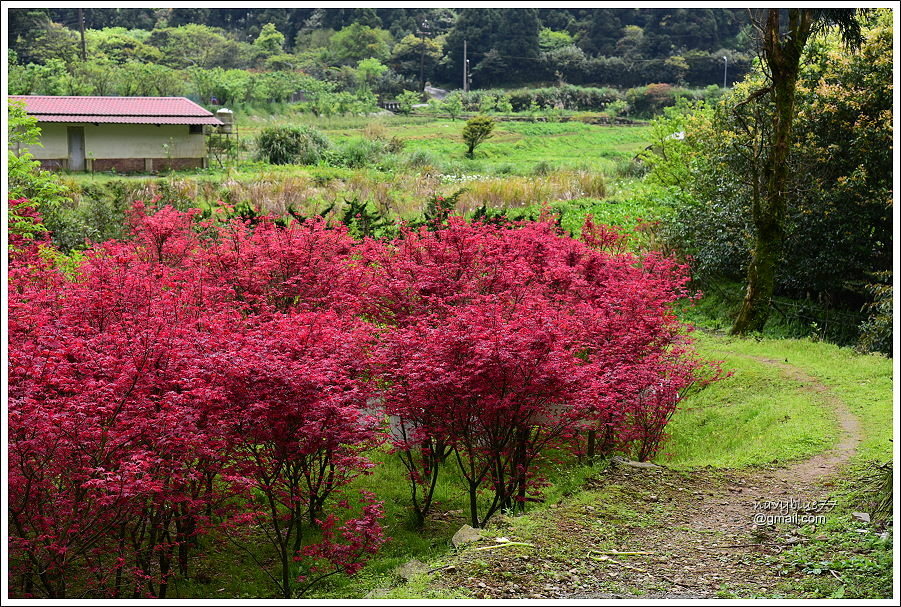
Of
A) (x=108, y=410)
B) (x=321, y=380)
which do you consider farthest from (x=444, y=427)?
(x=108, y=410)

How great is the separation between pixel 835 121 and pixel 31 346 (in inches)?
491

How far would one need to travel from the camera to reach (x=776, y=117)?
12.0m

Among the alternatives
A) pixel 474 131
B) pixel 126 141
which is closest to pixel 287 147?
pixel 126 141

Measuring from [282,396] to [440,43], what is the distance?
5522 cm

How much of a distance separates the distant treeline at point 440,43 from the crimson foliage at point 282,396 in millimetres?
43403

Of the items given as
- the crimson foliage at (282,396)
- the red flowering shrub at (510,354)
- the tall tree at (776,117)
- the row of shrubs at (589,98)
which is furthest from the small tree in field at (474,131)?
the crimson foliage at (282,396)

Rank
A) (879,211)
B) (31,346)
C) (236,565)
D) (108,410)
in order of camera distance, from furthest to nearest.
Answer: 1. (879,211)
2. (236,565)
3. (31,346)
4. (108,410)

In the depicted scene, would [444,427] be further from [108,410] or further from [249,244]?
[249,244]

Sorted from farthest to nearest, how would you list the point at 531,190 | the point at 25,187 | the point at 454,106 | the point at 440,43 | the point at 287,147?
the point at 440,43
the point at 454,106
the point at 287,147
the point at 531,190
the point at 25,187

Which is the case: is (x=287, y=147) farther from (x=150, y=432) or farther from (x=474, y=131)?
(x=150, y=432)

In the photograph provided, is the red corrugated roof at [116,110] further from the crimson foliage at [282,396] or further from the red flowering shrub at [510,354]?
the red flowering shrub at [510,354]

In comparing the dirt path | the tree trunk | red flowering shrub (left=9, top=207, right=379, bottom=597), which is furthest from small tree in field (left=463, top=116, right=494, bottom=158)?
red flowering shrub (left=9, top=207, right=379, bottom=597)

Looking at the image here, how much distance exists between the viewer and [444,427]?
22.1 ft

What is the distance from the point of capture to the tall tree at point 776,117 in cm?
1101
